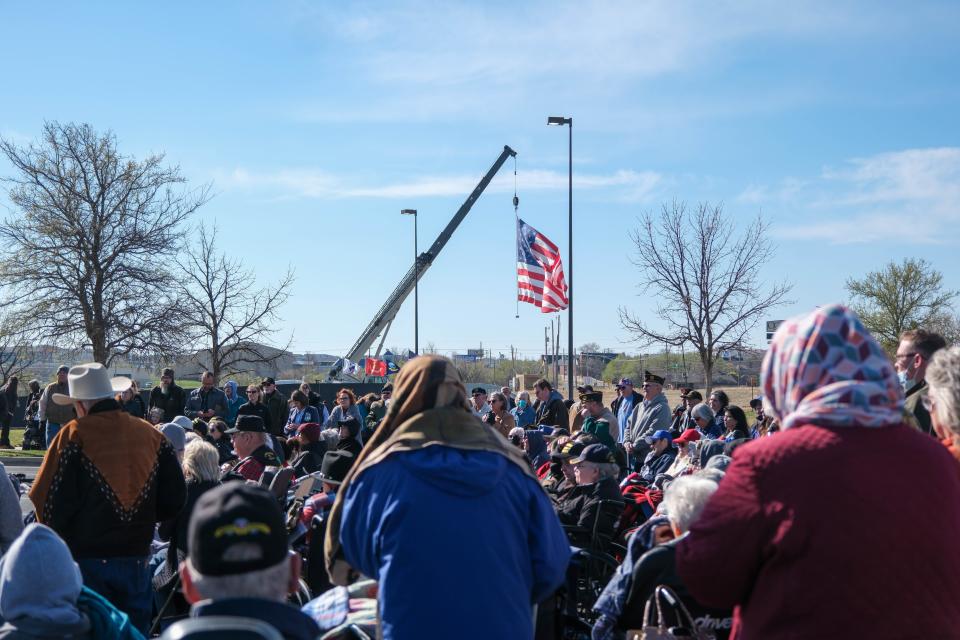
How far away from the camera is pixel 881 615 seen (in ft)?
7.70

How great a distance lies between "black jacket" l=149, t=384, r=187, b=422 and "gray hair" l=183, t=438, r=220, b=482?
1109 cm

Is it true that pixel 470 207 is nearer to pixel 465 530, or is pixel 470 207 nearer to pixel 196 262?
pixel 196 262

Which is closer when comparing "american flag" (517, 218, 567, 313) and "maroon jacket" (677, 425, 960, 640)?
"maroon jacket" (677, 425, 960, 640)

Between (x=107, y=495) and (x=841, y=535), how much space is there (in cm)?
396

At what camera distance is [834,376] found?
247 centimetres

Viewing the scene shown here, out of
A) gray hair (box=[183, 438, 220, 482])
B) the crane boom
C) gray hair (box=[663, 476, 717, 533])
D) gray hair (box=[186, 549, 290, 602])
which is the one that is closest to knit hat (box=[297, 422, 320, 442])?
gray hair (box=[183, 438, 220, 482])

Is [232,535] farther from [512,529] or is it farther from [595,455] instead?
[595,455]

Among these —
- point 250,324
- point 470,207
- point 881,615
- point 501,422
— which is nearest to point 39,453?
point 250,324

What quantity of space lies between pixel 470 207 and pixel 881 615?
138 ft

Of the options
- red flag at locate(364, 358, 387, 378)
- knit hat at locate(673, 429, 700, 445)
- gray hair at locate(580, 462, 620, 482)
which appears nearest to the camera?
gray hair at locate(580, 462, 620, 482)

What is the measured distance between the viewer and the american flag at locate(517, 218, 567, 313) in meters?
23.5

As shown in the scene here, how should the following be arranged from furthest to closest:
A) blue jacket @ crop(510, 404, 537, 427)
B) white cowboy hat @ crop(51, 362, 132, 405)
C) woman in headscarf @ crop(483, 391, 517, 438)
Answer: blue jacket @ crop(510, 404, 537, 427) → woman in headscarf @ crop(483, 391, 517, 438) → white cowboy hat @ crop(51, 362, 132, 405)

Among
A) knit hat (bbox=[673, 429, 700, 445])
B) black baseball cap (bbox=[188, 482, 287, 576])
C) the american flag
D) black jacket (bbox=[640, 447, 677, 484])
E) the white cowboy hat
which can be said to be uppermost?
the american flag

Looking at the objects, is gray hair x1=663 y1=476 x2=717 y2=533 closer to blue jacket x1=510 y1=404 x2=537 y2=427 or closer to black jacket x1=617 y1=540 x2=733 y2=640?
black jacket x1=617 y1=540 x2=733 y2=640
